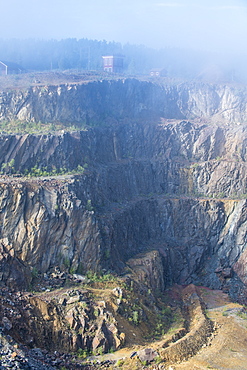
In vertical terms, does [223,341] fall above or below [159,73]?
below

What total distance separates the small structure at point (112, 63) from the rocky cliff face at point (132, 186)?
602 inches

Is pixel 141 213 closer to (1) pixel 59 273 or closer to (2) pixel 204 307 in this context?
(2) pixel 204 307

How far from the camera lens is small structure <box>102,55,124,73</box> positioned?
91.6m

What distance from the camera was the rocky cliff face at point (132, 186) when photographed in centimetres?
4547

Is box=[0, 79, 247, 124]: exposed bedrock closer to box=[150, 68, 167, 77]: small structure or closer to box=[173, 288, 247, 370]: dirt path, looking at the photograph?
box=[150, 68, 167, 77]: small structure

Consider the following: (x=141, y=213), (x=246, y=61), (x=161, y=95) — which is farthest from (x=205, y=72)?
(x=141, y=213)

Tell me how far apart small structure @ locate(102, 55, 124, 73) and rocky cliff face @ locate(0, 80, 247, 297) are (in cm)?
1529

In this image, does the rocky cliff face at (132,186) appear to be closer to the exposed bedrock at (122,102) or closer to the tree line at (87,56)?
the exposed bedrock at (122,102)

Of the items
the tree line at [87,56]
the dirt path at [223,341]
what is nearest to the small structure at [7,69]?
the tree line at [87,56]

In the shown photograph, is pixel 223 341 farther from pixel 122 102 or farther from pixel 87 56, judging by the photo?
pixel 87 56

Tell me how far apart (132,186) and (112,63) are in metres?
35.5

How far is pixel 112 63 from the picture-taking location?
9150 cm

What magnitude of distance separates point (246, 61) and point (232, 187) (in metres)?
43.9

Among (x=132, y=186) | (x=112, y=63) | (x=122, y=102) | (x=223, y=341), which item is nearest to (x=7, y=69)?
(x=122, y=102)
